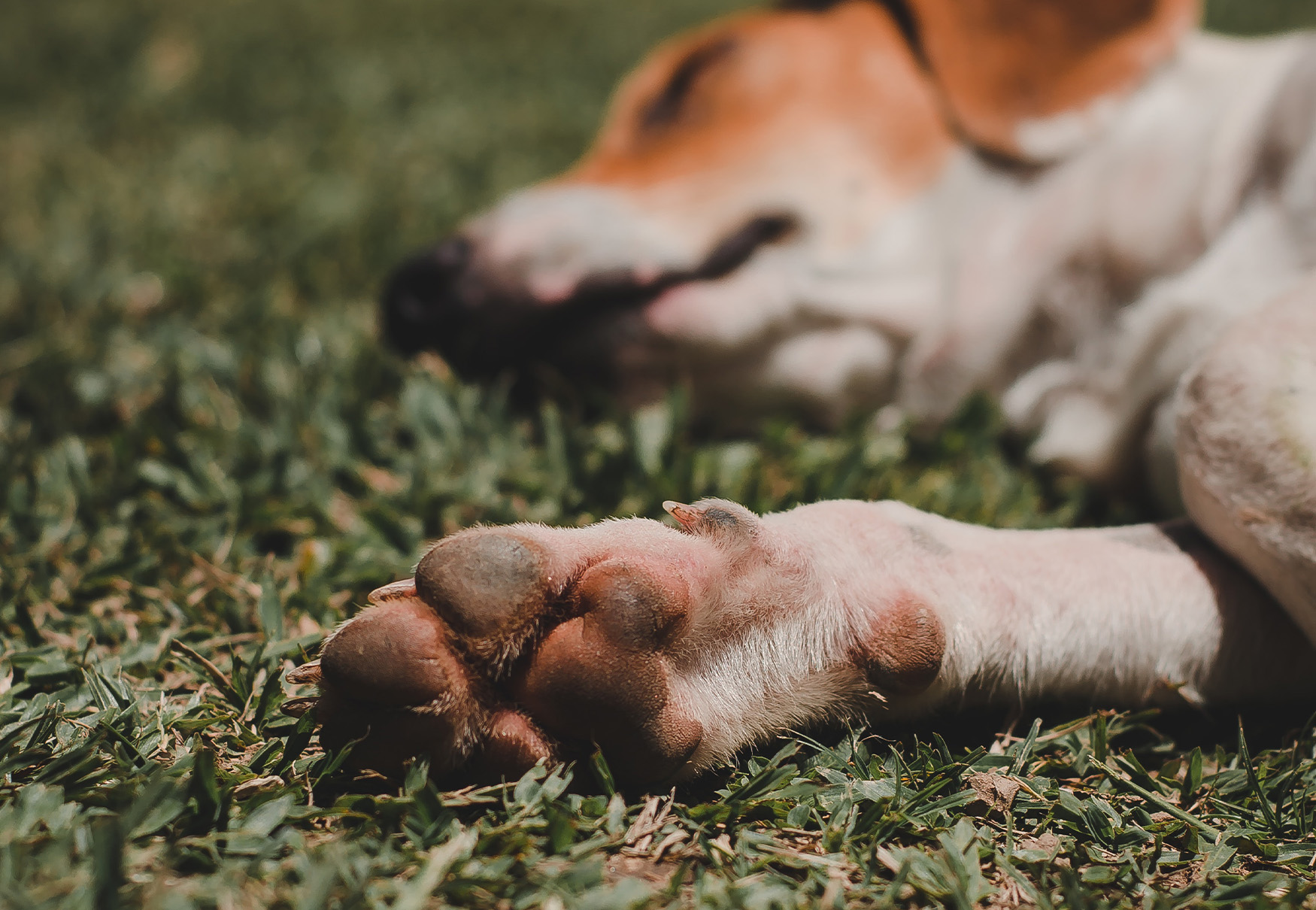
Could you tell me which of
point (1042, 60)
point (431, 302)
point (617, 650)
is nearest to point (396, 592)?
point (617, 650)

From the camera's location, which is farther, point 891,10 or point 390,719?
point 891,10

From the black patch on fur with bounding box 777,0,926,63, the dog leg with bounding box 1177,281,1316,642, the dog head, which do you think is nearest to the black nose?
the dog head

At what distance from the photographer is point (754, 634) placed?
3.81 ft

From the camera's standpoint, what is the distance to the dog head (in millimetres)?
2129

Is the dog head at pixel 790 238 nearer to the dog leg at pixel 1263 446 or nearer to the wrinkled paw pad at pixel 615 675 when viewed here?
the dog leg at pixel 1263 446

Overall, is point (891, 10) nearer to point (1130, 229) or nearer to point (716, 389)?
point (1130, 229)

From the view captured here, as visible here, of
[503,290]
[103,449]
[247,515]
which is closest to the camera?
[247,515]

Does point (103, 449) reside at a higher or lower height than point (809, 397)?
higher

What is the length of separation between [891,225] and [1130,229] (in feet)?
1.49

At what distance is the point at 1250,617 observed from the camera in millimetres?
1401

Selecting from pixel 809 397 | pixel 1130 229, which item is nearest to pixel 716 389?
pixel 809 397

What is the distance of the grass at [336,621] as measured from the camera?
994 millimetres

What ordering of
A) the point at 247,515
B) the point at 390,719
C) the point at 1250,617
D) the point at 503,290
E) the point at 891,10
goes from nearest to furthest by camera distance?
the point at 390,719 < the point at 1250,617 < the point at 247,515 < the point at 503,290 < the point at 891,10

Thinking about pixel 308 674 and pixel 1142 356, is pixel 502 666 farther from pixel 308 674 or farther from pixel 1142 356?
pixel 1142 356
